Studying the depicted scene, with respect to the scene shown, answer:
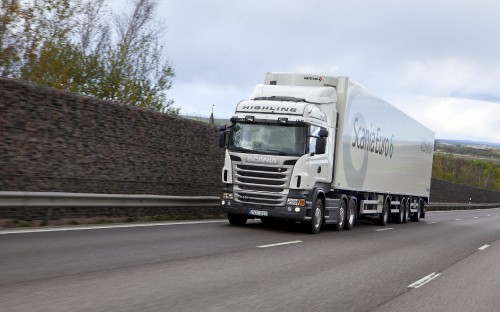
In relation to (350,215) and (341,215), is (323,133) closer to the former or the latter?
(341,215)

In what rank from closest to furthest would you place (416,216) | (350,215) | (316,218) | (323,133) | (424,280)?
(424,280), (323,133), (316,218), (350,215), (416,216)

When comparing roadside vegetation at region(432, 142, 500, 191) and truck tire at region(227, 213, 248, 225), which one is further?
roadside vegetation at region(432, 142, 500, 191)

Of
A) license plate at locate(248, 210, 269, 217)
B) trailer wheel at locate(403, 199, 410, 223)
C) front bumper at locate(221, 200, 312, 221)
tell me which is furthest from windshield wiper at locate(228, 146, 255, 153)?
trailer wheel at locate(403, 199, 410, 223)

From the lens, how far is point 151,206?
1789 centimetres

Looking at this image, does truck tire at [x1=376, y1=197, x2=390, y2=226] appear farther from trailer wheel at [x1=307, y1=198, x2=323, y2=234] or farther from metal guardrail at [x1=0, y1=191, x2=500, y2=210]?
trailer wheel at [x1=307, y1=198, x2=323, y2=234]

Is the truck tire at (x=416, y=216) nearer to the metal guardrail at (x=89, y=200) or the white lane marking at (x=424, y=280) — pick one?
the metal guardrail at (x=89, y=200)

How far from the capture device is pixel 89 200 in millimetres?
15305

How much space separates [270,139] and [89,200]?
15.3ft

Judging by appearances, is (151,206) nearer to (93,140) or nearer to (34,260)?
(93,140)

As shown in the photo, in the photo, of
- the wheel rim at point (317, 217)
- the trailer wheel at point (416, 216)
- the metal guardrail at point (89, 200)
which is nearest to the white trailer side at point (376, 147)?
the trailer wheel at point (416, 216)

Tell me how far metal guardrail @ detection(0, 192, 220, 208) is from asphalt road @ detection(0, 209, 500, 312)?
0.73m

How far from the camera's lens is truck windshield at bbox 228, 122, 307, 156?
16875mm

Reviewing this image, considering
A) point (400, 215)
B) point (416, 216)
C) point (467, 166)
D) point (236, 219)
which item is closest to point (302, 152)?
point (236, 219)

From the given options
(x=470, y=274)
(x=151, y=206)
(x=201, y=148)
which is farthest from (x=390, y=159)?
(x=470, y=274)
